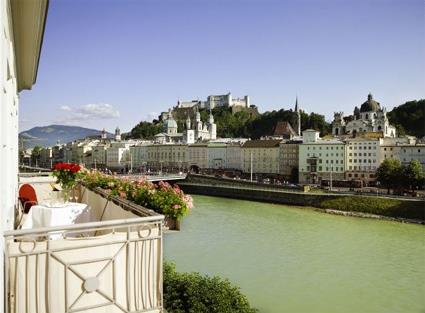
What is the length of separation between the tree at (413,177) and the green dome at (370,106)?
19962 millimetres

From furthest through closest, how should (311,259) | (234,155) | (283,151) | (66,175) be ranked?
(234,155), (283,151), (311,259), (66,175)

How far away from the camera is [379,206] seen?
21.2 meters

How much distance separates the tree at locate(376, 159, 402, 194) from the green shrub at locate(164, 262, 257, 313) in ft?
71.8

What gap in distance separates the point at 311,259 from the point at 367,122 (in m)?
34.1

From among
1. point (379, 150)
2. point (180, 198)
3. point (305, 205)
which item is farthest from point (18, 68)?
point (379, 150)

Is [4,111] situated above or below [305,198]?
above

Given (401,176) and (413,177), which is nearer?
(413,177)

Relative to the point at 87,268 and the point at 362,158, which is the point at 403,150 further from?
the point at 87,268

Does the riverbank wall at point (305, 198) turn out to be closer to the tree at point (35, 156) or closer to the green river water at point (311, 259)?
the green river water at point (311, 259)

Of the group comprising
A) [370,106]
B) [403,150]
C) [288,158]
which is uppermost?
[370,106]

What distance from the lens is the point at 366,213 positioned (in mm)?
21016

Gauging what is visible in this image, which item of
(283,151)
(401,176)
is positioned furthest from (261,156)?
(401,176)

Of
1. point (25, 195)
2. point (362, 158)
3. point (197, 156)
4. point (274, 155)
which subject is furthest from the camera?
point (197, 156)

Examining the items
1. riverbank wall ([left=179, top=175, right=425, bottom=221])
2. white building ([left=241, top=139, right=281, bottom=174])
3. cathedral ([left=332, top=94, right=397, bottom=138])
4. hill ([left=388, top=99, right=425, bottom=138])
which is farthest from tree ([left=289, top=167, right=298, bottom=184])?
hill ([left=388, top=99, right=425, bottom=138])
